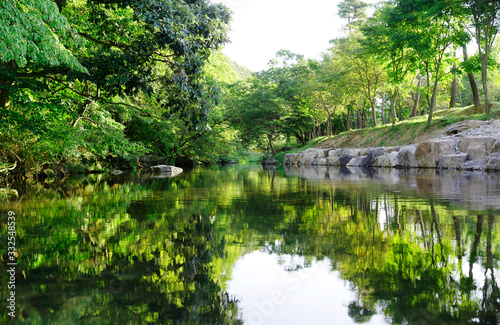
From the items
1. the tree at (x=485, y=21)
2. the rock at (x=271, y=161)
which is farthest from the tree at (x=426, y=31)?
the rock at (x=271, y=161)

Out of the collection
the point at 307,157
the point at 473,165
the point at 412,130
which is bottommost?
the point at 473,165

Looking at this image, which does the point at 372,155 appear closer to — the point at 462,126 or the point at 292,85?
the point at 462,126

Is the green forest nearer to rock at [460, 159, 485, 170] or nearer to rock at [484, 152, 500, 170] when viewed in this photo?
rock at [460, 159, 485, 170]

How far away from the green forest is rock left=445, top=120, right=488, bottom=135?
1.26 meters

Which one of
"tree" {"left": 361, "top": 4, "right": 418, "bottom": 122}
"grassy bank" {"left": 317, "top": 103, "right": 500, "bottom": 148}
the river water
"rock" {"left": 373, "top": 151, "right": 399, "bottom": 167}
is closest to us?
the river water

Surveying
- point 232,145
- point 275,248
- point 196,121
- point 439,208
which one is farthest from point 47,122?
point 232,145

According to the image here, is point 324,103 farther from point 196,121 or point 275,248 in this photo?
point 275,248

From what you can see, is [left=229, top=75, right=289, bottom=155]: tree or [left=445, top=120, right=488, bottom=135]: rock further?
[left=229, top=75, right=289, bottom=155]: tree

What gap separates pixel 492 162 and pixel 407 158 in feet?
17.1

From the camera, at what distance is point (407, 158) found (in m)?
17.6

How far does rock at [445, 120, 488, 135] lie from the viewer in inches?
667

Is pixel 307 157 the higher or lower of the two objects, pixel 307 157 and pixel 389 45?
the lower

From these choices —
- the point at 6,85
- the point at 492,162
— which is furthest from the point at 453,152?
the point at 6,85

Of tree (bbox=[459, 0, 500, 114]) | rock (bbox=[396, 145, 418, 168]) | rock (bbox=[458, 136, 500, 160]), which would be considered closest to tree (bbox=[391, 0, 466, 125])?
tree (bbox=[459, 0, 500, 114])
